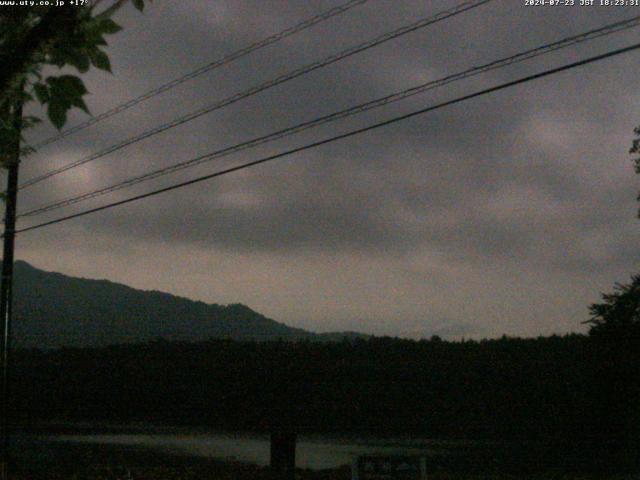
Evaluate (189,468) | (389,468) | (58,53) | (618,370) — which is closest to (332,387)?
(618,370)

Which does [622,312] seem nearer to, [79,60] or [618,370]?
[618,370]

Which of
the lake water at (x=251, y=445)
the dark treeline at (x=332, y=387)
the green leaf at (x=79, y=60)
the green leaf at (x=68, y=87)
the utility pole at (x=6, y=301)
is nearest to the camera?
the green leaf at (x=68, y=87)

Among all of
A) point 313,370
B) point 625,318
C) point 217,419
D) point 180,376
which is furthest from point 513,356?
point 180,376

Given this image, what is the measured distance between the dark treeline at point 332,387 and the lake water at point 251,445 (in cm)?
561

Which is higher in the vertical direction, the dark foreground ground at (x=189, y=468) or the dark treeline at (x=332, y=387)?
the dark treeline at (x=332, y=387)

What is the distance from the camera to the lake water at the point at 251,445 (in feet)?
86.7

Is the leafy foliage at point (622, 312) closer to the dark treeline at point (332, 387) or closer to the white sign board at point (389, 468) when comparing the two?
the dark treeline at point (332, 387)

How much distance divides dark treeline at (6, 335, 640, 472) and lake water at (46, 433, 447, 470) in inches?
221

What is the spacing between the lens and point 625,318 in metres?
26.8

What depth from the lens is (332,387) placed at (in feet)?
174

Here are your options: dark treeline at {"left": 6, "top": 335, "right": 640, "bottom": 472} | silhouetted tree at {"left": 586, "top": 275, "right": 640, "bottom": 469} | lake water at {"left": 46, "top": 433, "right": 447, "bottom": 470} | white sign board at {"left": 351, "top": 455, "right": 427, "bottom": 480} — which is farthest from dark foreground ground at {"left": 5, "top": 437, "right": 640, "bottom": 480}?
dark treeline at {"left": 6, "top": 335, "right": 640, "bottom": 472}

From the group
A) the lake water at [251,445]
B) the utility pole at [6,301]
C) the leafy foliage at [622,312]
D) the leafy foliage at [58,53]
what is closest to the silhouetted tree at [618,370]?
the leafy foliage at [622,312]

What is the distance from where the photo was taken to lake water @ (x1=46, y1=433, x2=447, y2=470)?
2642cm

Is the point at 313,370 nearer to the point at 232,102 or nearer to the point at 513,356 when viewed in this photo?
the point at 513,356
